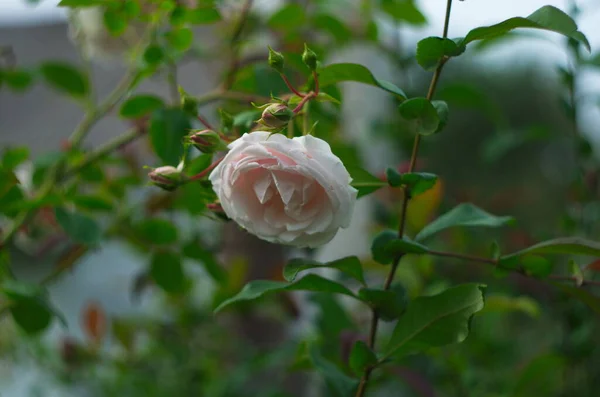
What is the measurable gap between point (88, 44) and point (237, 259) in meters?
0.35

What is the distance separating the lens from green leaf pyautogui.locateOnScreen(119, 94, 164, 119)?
1.74ft

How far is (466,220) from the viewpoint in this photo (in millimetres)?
410

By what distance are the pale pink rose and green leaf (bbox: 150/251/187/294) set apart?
0.30 metres

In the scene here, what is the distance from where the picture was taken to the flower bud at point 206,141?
36 centimetres

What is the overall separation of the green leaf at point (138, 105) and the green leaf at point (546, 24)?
0.97ft

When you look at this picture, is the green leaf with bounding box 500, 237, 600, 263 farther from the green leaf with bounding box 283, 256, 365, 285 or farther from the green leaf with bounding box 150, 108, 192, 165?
the green leaf with bounding box 150, 108, 192, 165

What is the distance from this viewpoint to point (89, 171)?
0.61m

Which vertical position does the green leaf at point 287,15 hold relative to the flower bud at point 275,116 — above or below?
below

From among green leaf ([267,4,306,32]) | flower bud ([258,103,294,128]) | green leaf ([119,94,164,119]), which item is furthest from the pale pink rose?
green leaf ([267,4,306,32])

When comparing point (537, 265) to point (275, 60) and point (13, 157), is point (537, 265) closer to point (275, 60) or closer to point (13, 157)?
point (275, 60)

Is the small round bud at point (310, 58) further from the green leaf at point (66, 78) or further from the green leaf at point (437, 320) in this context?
the green leaf at point (66, 78)

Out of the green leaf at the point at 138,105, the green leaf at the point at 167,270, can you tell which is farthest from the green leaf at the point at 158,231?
the green leaf at the point at 138,105

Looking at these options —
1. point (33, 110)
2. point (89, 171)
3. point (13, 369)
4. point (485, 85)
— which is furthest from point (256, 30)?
point (485, 85)

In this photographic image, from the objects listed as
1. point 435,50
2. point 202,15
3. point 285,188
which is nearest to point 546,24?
point 435,50
